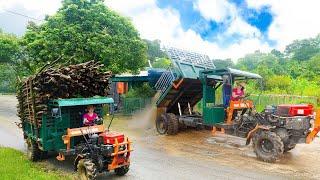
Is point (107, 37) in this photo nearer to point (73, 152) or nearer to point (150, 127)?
point (150, 127)

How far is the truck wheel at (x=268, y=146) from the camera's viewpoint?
12.7 meters

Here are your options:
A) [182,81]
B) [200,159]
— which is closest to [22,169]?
[200,159]

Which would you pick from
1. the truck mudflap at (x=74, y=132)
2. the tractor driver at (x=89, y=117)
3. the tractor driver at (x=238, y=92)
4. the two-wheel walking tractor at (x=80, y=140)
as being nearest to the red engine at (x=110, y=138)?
the two-wheel walking tractor at (x=80, y=140)

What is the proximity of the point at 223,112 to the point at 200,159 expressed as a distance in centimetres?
357

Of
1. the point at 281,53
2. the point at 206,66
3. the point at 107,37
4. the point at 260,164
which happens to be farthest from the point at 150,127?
the point at 281,53

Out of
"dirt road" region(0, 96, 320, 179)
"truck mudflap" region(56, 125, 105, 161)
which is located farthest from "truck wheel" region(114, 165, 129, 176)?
"truck mudflap" region(56, 125, 105, 161)

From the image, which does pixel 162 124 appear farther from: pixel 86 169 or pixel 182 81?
pixel 86 169

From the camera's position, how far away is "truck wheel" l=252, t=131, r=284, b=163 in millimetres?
12656

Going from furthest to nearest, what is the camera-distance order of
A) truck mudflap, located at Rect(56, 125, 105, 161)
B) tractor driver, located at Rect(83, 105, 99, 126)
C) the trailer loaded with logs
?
tractor driver, located at Rect(83, 105, 99, 126), truck mudflap, located at Rect(56, 125, 105, 161), the trailer loaded with logs

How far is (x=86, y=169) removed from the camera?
964 cm

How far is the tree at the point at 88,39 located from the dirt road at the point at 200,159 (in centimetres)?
730

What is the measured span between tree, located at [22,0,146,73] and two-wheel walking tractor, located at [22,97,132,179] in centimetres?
1325

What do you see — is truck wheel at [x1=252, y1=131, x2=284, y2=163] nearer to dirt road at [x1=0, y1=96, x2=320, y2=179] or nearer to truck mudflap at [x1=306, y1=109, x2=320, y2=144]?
dirt road at [x1=0, y1=96, x2=320, y2=179]

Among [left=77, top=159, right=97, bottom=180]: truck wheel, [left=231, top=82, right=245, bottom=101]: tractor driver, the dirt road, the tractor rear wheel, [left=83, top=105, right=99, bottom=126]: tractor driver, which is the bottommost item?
the dirt road
